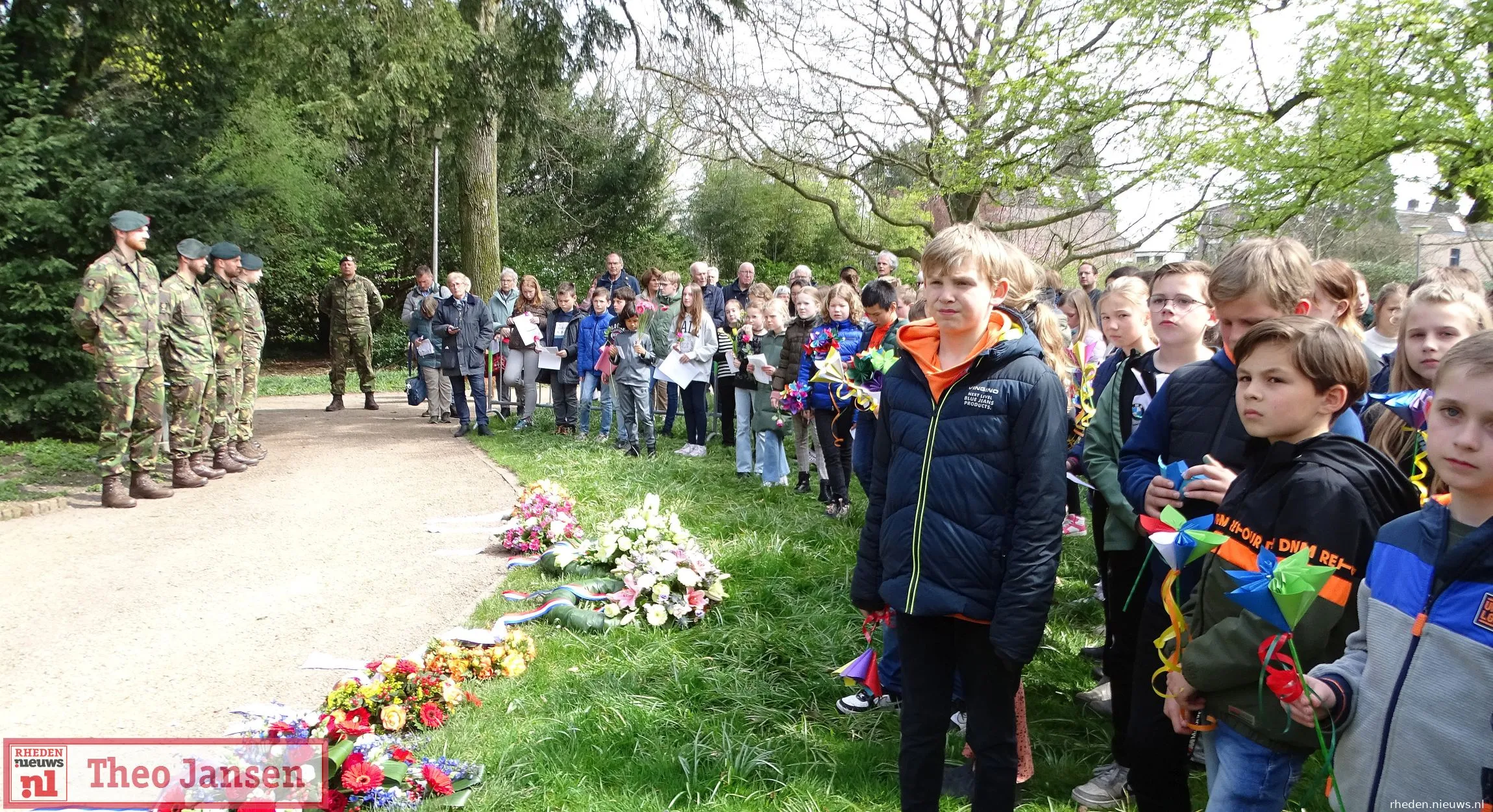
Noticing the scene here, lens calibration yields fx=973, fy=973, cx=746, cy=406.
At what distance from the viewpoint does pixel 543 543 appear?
7.15 m

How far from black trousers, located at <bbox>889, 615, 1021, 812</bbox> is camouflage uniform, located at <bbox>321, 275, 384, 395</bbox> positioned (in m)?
14.0

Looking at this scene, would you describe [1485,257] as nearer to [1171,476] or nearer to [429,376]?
[1171,476]

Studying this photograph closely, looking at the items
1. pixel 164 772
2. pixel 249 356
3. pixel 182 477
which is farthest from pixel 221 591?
pixel 249 356

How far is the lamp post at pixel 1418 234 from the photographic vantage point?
25.2 m

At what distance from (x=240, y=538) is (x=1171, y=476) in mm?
7076

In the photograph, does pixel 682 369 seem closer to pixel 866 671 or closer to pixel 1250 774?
pixel 866 671

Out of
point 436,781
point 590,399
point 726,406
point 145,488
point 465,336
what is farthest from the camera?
point 465,336

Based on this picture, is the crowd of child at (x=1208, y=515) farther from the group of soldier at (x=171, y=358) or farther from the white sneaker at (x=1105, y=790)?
the group of soldier at (x=171, y=358)

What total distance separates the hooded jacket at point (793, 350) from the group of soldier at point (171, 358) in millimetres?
5802

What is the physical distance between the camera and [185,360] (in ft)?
31.5

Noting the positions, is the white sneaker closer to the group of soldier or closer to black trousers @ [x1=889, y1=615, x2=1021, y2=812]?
black trousers @ [x1=889, y1=615, x2=1021, y2=812]

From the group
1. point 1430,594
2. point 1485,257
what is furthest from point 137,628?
point 1485,257

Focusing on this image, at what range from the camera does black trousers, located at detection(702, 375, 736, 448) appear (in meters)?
11.8

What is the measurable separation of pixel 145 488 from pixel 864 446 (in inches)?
281
